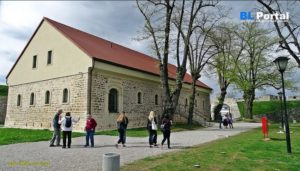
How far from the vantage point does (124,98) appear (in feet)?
77.7

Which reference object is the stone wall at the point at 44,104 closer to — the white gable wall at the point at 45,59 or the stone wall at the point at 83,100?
the stone wall at the point at 83,100

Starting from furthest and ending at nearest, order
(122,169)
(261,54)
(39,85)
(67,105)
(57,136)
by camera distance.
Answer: (261,54), (39,85), (67,105), (57,136), (122,169)

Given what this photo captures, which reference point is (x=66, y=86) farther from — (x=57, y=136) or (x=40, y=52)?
(x=57, y=136)

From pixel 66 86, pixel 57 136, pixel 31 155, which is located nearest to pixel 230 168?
pixel 31 155

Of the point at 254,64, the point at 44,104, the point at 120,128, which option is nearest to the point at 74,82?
the point at 44,104

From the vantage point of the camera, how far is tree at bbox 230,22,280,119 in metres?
36.4

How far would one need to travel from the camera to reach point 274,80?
36719mm

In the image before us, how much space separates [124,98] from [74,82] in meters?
4.58

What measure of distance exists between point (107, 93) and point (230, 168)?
15439 mm

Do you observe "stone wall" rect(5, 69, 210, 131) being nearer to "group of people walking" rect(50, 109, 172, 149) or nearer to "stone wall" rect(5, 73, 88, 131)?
"stone wall" rect(5, 73, 88, 131)

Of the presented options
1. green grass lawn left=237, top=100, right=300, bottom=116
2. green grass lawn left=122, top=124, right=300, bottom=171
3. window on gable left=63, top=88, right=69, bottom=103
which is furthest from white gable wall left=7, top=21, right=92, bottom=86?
green grass lawn left=237, top=100, right=300, bottom=116

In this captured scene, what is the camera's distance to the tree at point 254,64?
36406 millimetres

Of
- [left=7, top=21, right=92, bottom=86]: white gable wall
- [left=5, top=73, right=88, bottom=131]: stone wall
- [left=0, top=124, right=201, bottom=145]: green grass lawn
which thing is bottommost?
[left=0, top=124, right=201, bottom=145]: green grass lawn

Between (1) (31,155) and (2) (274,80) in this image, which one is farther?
(2) (274,80)
